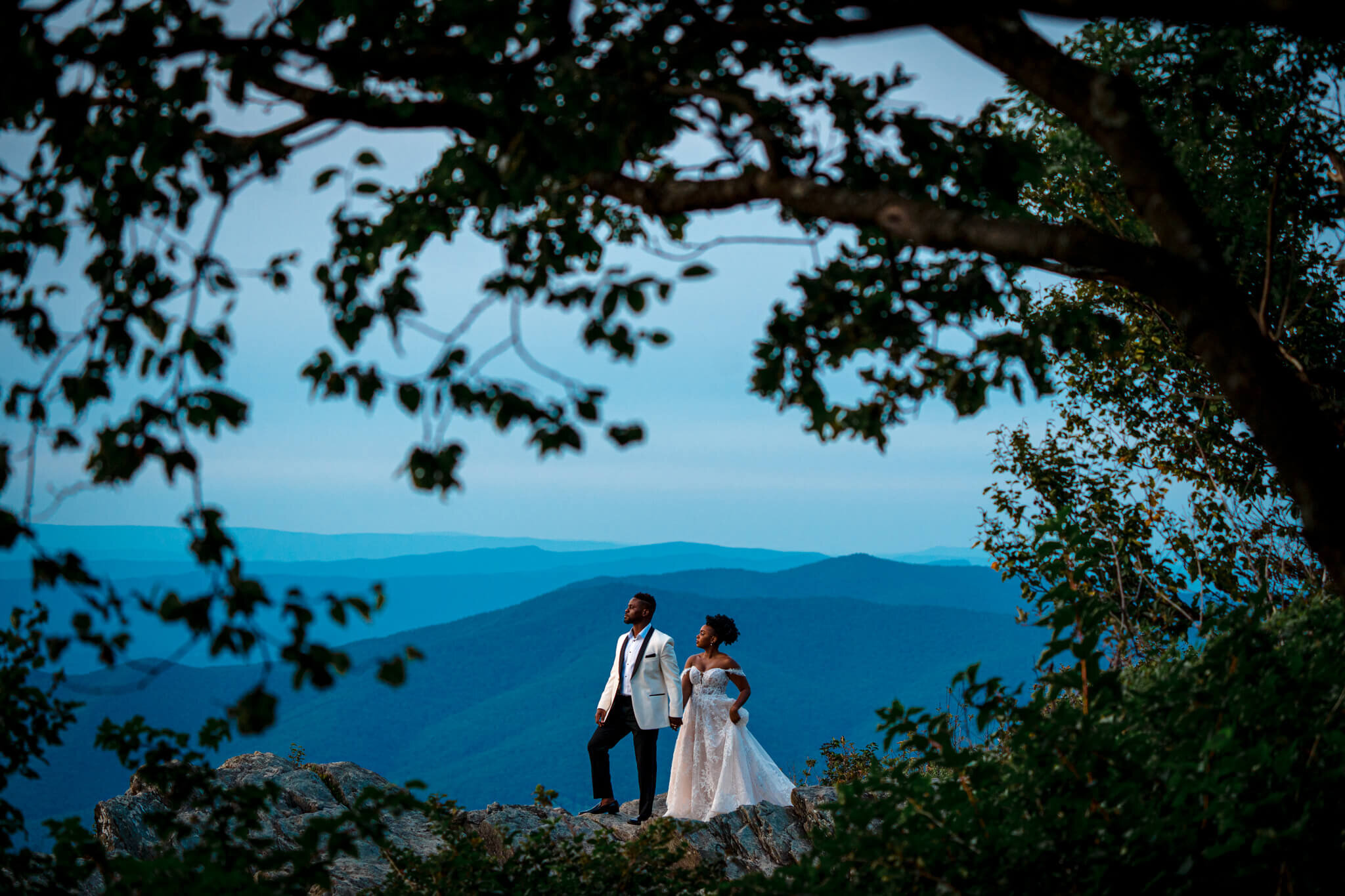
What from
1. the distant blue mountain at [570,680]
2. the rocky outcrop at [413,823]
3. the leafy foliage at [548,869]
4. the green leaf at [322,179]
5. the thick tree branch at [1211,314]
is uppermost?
the green leaf at [322,179]

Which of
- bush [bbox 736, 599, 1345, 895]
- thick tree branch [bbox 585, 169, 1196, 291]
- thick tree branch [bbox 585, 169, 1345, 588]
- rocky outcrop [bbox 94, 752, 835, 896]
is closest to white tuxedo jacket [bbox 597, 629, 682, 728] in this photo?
rocky outcrop [bbox 94, 752, 835, 896]

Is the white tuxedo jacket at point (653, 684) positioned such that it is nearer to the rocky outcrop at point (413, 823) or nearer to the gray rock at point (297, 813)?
the rocky outcrop at point (413, 823)

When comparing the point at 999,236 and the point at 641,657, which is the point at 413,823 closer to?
the point at 641,657

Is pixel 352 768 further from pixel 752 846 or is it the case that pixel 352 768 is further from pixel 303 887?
pixel 303 887

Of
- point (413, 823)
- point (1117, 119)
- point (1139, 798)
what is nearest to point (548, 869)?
point (1139, 798)

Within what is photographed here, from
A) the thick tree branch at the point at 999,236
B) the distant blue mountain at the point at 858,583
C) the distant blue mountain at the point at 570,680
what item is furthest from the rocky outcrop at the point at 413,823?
the distant blue mountain at the point at 858,583

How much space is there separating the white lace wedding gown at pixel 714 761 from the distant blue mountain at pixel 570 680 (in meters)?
66.5

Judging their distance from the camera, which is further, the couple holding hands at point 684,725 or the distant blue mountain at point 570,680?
the distant blue mountain at point 570,680

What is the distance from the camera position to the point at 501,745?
7706 centimetres

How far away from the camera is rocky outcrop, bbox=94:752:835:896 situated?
6.75 metres

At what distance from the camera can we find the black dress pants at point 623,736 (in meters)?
8.66

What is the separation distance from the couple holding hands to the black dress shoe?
0.01 m

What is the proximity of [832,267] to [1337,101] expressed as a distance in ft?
14.8

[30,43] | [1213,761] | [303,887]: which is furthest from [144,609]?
[1213,761]
